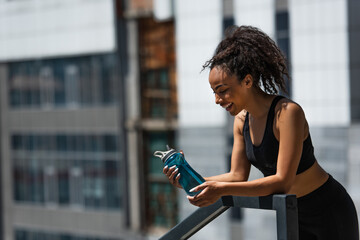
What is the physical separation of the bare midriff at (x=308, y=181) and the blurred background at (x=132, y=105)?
8.55 m

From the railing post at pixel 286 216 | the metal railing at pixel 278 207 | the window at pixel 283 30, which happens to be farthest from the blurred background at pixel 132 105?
the railing post at pixel 286 216

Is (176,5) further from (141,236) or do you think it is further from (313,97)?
(141,236)

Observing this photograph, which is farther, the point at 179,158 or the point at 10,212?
the point at 10,212

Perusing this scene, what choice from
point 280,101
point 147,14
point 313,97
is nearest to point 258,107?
point 280,101

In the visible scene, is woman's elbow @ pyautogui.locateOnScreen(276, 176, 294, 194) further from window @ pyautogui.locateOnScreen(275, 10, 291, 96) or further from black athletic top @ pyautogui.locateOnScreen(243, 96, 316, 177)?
window @ pyautogui.locateOnScreen(275, 10, 291, 96)

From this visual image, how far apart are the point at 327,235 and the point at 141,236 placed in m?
13.3

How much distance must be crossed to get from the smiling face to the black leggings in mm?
541

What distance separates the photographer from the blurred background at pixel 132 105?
38.7 ft

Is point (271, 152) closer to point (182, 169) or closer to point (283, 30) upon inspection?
point (182, 169)

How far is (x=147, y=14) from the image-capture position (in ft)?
48.7

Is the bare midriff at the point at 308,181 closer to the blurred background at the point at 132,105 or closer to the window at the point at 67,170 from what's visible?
the blurred background at the point at 132,105

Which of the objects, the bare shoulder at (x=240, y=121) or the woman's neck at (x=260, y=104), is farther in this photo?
the bare shoulder at (x=240, y=121)

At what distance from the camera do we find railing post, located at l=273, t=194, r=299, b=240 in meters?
2.21

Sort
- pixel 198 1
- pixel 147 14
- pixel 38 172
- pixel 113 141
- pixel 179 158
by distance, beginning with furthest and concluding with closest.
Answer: pixel 38 172, pixel 113 141, pixel 147 14, pixel 198 1, pixel 179 158
